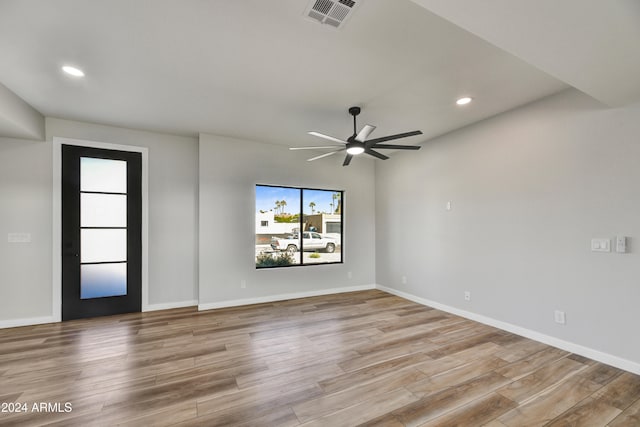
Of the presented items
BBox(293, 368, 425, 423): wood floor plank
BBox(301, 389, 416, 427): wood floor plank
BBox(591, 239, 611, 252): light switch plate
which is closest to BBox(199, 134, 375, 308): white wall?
BBox(293, 368, 425, 423): wood floor plank

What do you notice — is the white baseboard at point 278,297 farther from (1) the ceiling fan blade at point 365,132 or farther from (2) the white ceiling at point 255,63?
(1) the ceiling fan blade at point 365,132

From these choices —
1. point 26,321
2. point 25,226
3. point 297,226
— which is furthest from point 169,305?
point 297,226

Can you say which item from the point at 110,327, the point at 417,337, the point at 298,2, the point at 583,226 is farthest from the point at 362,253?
the point at 298,2

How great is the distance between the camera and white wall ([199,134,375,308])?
4.55 metres

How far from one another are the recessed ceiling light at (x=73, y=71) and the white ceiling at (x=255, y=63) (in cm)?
6

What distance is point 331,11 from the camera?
73.8 inches

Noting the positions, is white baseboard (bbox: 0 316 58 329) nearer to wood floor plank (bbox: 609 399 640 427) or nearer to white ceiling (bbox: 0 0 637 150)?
white ceiling (bbox: 0 0 637 150)

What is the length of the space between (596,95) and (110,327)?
233 inches

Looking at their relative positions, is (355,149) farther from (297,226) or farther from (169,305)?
(169,305)

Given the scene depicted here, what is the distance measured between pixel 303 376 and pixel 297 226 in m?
3.13

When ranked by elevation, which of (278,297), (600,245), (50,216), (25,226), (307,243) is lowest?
(278,297)

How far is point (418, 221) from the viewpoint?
4.92m

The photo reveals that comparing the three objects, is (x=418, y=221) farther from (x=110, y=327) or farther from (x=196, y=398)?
(x=110, y=327)

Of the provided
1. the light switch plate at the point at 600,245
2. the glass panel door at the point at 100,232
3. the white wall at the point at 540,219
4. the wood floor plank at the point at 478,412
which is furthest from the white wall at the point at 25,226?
the light switch plate at the point at 600,245
